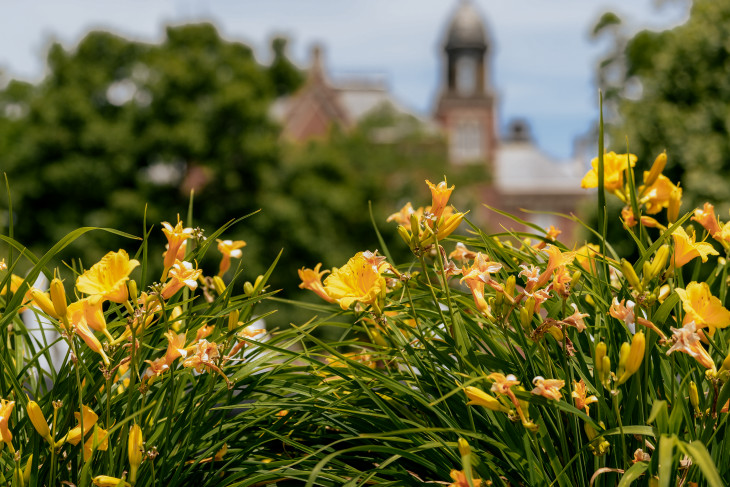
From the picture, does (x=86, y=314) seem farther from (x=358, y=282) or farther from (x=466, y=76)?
(x=466, y=76)

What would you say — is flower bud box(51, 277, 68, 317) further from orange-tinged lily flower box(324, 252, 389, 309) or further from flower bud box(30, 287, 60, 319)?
orange-tinged lily flower box(324, 252, 389, 309)

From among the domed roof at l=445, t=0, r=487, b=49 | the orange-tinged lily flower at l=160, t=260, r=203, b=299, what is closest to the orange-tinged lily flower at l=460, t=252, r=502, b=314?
the orange-tinged lily flower at l=160, t=260, r=203, b=299

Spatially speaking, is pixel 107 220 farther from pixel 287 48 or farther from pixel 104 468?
pixel 104 468

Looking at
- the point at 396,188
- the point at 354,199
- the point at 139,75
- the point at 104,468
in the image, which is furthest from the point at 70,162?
the point at 104,468

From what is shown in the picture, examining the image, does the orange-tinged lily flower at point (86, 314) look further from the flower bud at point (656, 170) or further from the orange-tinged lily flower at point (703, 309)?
the flower bud at point (656, 170)

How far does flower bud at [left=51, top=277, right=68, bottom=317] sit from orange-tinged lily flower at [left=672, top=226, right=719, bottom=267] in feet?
3.45

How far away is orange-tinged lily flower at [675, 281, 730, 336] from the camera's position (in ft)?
3.76

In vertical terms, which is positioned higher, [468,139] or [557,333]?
[557,333]

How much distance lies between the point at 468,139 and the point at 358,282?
44967 mm

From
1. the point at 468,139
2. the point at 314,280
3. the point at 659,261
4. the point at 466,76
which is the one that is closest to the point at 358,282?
the point at 314,280

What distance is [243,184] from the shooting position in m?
21.6

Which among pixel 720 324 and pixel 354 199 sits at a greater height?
pixel 720 324

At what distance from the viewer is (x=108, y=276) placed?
1.23m

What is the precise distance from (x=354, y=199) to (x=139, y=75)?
734 cm
